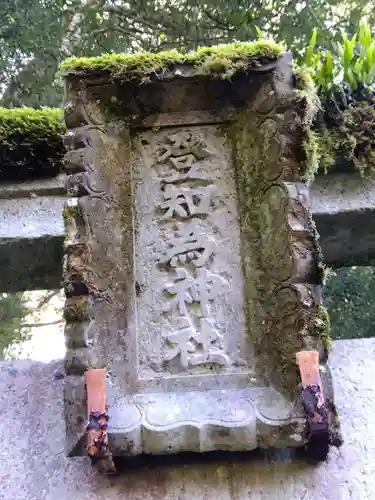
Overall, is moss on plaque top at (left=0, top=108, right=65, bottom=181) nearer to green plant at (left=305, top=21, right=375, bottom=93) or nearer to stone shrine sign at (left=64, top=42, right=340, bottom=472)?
stone shrine sign at (left=64, top=42, right=340, bottom=472)

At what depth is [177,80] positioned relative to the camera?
1433 mm

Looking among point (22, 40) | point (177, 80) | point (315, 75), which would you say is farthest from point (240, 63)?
point (22, 40)

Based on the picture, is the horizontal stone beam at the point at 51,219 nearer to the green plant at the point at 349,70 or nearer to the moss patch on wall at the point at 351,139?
the moss patch on wall at the point at 351,139

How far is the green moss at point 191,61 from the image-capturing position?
4.60ft

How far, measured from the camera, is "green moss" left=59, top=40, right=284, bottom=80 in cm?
140

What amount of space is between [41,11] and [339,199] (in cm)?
222

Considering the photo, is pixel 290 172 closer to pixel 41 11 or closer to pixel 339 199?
pixel 339 199

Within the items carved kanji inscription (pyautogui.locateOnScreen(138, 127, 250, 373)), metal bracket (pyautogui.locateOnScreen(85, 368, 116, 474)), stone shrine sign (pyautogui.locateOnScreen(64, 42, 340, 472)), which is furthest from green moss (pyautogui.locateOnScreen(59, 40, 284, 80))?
metal bracket (pyautogui.locateOnScreen(85, 368, 116, 474))

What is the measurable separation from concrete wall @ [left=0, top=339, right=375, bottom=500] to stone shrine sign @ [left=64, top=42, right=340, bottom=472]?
0.09 m

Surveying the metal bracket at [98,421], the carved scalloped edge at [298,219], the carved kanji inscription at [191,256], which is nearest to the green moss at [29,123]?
the carved kanji inscription at [191,256]

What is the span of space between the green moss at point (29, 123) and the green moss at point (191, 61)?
0.19 metres

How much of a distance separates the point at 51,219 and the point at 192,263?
43 cm

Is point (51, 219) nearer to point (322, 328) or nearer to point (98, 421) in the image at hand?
point (98, 421)

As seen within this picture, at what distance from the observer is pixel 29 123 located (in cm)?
157
